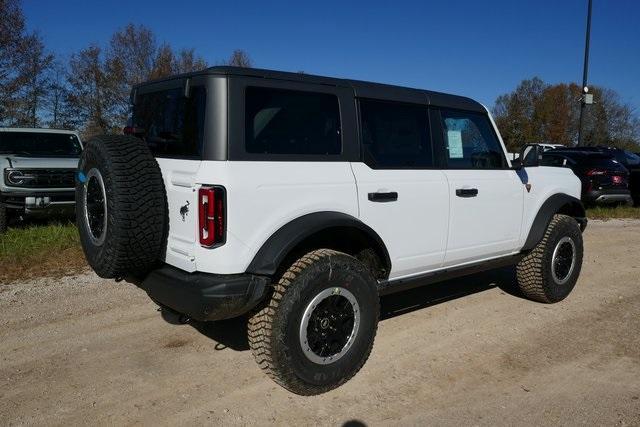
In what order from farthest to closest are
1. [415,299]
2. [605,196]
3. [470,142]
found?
[605,196] → [415,299] → [470,142]

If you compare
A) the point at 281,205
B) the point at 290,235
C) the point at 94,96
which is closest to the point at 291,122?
the point at 281,205

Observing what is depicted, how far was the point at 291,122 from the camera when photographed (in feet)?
11.2

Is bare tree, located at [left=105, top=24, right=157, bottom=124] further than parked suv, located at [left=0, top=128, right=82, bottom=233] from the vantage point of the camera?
Result: Yes

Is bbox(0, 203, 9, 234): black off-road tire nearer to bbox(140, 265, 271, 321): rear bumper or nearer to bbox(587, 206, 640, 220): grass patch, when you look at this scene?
bbox(140, 265, 271, 321): rear bumper

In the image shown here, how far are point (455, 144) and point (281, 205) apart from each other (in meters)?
1.91

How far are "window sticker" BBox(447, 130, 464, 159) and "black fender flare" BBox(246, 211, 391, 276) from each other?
4.42 feet

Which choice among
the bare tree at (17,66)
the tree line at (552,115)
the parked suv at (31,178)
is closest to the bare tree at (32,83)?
the bare tree at (17,66)

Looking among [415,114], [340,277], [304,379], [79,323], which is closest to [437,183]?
[415,114]

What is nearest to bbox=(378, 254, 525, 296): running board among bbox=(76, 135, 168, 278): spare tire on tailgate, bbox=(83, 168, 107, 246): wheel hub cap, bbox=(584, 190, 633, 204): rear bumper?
bbox=(76, 135, 168, 278): spare tire on tailgate

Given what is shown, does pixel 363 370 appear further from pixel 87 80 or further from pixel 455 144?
pixel 87 80

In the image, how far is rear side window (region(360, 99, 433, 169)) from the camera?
149 inches

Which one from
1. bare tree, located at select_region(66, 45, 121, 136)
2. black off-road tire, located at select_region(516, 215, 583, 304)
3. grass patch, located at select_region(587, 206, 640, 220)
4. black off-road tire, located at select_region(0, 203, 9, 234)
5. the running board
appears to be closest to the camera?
the running board

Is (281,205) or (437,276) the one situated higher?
(281,205)

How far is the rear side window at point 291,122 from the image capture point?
3.20m
